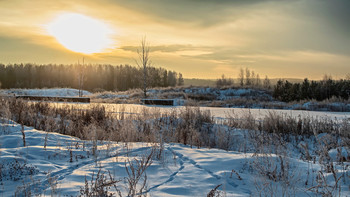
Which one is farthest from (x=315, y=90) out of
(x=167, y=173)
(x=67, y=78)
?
(x=67, y=78)

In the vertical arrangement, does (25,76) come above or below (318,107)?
above

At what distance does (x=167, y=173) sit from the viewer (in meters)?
4.21

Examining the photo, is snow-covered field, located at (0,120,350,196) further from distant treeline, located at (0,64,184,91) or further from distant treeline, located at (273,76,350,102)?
distant treeline, located at (0,64,184,91)

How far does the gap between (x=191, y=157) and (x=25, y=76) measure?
105542mm

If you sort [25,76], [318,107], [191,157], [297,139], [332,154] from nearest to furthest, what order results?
1. [191,157]
2. [332,154]
3. [297,139]
4. [318,107]
5. [25,76]

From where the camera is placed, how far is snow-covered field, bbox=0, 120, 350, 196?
341 cm

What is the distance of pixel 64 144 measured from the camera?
6.17 metres

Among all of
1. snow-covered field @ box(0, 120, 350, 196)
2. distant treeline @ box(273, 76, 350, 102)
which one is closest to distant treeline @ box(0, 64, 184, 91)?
distant treeline @ box(273, 76, 350, 102)

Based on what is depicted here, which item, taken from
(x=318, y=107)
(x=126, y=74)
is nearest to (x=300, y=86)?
(x=318, y=107)

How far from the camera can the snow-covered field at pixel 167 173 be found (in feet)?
11.2

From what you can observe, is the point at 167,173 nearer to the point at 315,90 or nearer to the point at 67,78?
the point at 315,90

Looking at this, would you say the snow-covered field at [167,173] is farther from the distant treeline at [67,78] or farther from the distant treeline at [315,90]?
the distant treeline at [67,78]

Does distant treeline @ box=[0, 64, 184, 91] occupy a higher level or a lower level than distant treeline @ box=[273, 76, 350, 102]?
higher

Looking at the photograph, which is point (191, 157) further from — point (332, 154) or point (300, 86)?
point (300, 86)
